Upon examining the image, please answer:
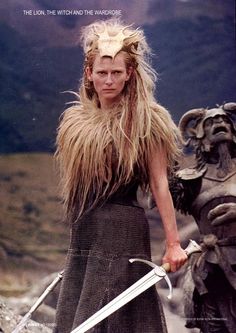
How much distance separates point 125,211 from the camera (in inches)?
74.7

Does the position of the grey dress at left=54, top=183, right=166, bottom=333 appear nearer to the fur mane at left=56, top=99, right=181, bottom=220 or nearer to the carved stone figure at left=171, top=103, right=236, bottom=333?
the fur mane at left=56, top=99, right=181, bottom=220

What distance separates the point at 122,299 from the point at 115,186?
30cm

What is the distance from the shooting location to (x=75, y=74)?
2061mm

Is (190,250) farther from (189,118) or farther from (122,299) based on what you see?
(189,118)

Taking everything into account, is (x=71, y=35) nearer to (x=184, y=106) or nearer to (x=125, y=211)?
(x=184, y=106)

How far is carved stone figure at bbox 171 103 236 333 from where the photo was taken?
2049 mm

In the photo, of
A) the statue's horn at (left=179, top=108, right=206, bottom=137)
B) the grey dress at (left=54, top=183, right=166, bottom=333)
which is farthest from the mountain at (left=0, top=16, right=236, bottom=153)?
the grey dress at (left=54, top=183, right=166, bottom=333)

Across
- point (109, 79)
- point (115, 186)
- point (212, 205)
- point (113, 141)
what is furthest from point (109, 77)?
point (212, 205)

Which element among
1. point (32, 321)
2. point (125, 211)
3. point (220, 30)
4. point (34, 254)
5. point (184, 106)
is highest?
point (220, 30)

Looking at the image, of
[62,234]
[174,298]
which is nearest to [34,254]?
[62,234]

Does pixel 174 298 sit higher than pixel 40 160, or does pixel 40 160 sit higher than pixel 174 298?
pixel 40 160

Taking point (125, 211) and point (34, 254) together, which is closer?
point (125, 211)

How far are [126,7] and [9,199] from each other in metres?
0.66

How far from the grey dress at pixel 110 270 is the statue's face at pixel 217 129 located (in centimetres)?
31
